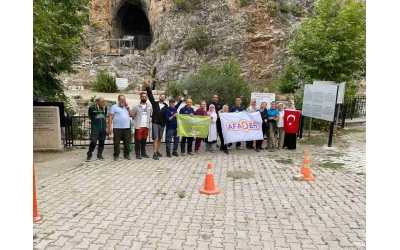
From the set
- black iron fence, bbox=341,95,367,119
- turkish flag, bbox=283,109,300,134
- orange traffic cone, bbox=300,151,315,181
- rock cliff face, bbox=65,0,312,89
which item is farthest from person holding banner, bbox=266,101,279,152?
rock cliff face, bbox=65,0,312,89

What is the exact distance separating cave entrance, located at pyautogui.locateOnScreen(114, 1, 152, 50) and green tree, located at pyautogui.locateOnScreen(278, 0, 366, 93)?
2882 centimetres

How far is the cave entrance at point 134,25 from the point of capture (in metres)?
37.4

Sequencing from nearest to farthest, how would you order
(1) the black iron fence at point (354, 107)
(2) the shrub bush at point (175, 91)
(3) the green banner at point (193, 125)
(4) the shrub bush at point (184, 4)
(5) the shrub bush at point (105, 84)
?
(3) the green banner at point (193, 125) → (1) the black iron fence at point (354, 107) → (2) the shrub bush at point (175, 91) → (5) the shrub bush at point (105, 84) → (4) the shrub bush at point (184, 4)

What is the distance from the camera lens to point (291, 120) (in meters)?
9.98

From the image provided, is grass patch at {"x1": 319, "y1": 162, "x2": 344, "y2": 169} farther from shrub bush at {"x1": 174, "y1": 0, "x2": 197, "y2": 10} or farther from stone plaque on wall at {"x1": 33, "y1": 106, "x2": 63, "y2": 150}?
shrub bush at {"x1": 174, "y1": 0, "x2": 197, "y2": 10}

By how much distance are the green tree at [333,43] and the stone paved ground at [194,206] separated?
632cm

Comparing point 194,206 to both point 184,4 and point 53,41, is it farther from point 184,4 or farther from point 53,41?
point 184,4

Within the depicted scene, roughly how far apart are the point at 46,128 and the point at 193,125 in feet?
16.0

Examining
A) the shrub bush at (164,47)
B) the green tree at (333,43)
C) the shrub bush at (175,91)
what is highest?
the shrub bush at (164,47)

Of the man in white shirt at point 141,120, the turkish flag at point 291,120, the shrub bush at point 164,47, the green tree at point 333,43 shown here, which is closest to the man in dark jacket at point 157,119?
the man in white shirt at point 141,120

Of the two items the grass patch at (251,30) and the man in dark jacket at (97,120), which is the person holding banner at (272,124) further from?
the grass patch at (251,30)

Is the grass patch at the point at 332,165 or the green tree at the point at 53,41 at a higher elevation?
the green tree at the point at 53,41

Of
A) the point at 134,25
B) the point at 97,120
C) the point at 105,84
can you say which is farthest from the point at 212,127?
the point at 134,25

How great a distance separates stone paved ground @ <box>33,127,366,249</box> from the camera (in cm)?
404
